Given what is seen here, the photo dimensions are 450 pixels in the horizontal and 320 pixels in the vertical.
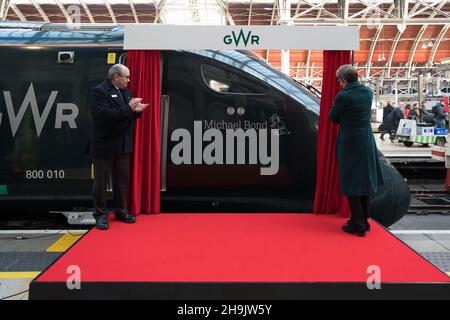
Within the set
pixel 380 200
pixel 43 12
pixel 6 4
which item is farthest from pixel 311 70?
pixel 380 200

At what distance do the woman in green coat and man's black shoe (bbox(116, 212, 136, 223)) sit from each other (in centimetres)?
216

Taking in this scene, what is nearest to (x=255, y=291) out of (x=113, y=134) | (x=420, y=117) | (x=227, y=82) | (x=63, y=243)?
(x=113, y=134)

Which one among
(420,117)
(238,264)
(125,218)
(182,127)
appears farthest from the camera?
(420,117)

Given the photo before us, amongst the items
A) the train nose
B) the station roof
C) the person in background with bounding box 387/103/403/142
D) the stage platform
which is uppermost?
the station roof

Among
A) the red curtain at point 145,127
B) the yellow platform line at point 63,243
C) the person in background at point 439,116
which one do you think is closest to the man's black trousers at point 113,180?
the red curtain at point 145,127

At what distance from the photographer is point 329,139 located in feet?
14.4

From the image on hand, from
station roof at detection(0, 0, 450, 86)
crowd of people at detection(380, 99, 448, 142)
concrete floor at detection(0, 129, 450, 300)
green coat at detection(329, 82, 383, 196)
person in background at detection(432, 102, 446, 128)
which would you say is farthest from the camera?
station roof at detection(0, 0, 450, 86)

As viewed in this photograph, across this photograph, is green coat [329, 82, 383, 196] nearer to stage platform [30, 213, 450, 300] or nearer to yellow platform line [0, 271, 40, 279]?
stage platform [30, 213, 450, 300]

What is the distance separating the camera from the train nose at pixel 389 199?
4.63 metres

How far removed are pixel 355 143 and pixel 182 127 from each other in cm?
202

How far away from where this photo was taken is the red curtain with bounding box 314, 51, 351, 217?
4352 mm

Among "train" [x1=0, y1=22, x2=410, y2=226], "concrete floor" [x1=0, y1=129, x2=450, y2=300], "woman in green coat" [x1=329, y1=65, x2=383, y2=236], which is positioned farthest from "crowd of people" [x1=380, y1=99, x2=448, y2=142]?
"woman in green coat" [x1=329, y1=65, x2=383, y2=236]

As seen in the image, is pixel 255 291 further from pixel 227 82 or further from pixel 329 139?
pixel 227 82
